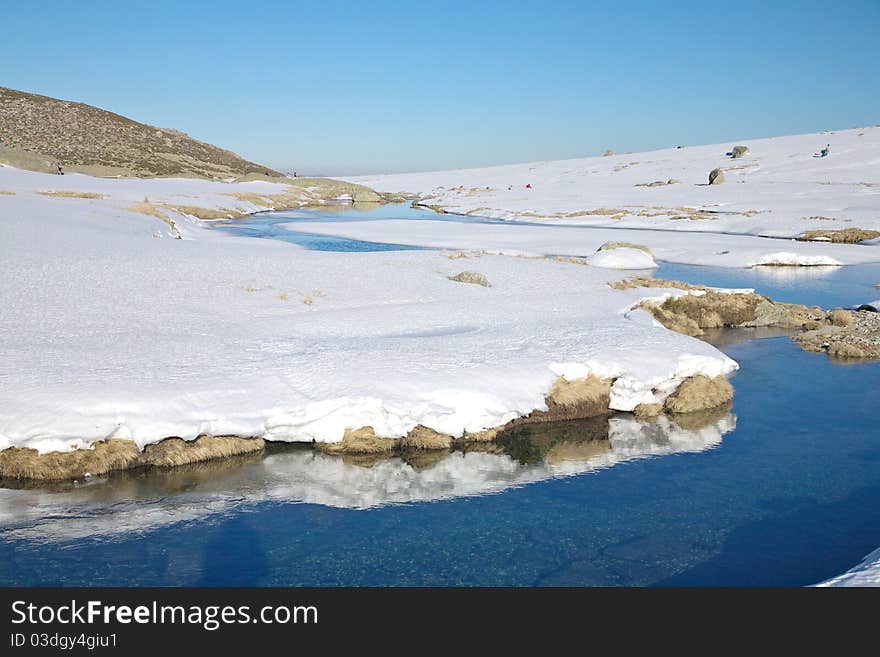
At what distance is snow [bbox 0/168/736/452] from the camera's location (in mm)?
12586

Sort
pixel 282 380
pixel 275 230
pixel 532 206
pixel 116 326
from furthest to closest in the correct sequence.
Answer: pixel 532 206
pixel 275 230
pixel 116 326
pixel 282 380

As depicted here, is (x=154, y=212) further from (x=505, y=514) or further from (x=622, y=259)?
(x=505, y=514)

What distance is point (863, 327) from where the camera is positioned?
2156 centimetres

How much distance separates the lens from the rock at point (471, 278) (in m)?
24.4

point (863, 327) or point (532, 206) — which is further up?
point (532, 206)

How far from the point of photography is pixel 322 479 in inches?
469

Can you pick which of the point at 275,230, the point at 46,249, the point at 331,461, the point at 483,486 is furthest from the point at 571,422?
the point at 275,230

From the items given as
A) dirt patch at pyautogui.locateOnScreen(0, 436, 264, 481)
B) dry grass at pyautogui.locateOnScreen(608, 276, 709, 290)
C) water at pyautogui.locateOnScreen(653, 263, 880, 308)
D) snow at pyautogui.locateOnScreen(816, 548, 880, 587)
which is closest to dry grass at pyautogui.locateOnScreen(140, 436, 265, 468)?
dirt patch at pyautogui.locateOnScreen(0, 436, 264, 481)

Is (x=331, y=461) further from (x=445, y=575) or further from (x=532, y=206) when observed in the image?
(x=532, y=206)

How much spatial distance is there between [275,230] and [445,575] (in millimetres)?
42198

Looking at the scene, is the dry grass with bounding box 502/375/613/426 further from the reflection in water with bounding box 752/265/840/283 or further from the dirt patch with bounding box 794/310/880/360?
the reflection in water with bounding box 752/265/840/283

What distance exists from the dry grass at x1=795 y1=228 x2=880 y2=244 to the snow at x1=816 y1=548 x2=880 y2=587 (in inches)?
1598

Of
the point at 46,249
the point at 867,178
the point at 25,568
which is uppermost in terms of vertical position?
the point at 867,178

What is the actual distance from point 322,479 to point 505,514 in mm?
3324
